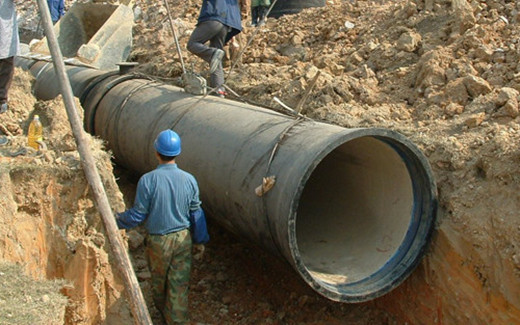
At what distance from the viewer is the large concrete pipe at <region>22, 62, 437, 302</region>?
3.88 m

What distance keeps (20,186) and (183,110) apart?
1.97 m

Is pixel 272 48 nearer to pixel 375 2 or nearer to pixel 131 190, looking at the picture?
pixel 375 2

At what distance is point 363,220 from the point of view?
4738 millimetres

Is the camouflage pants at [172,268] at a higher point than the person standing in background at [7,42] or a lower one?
lower

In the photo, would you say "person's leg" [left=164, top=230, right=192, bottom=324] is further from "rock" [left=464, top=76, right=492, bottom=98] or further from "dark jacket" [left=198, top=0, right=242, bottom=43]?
"dark jacket" [left=198, top=0, right=242, bottom=43]

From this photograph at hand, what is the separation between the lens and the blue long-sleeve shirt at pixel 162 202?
396 centimetres

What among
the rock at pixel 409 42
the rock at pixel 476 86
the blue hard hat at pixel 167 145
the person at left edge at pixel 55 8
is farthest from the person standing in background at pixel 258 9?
the blue hard hat at pixel 167 145

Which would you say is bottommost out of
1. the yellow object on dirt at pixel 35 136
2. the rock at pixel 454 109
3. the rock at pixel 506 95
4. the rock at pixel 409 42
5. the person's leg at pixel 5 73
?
the rock at pixel 454 109

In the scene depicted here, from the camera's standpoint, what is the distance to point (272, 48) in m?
7.71

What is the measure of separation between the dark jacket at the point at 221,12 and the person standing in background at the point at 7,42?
199 centimetres

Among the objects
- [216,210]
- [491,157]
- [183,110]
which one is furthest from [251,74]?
[491,157]

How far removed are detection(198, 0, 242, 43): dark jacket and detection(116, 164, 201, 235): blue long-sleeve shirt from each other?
283 cm

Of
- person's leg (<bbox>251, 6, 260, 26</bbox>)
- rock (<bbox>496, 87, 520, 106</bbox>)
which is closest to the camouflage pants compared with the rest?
rock (<bbox>496, 87, 520, 106</bbox>)

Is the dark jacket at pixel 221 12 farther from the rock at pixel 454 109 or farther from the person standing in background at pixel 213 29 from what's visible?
the rock at pixel 454 109
